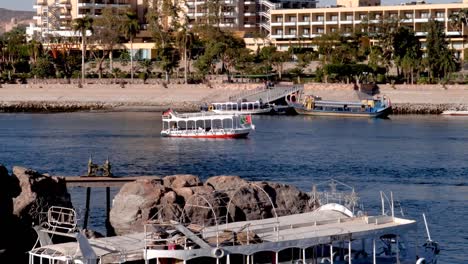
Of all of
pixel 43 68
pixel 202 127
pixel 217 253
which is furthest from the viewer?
pixel 43 68

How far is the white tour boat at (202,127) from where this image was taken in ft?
333

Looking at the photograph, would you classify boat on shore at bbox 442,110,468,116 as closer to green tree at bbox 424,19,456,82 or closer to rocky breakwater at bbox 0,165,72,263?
green tree at bbox 424,19,456,82

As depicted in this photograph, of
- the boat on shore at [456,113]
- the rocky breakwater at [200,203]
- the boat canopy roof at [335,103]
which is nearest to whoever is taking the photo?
the rocky breakwater at [200,203]

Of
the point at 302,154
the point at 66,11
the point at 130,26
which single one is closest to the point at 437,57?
the point at 130,26

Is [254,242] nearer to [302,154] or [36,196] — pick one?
[36,196]

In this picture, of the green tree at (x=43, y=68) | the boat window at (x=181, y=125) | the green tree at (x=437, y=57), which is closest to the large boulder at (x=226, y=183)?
the boat window at (x=181, y=125)

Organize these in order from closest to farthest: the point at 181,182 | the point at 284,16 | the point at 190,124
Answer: the point at 181,182, the point at 190,124, the point at 284,16

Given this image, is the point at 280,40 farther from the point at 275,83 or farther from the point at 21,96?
the point at 21,96

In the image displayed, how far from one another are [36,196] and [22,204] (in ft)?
2.74

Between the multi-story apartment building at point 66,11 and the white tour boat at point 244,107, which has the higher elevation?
the multi-story apartment building at point 66,11

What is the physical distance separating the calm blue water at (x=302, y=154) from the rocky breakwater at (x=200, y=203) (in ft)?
18.7

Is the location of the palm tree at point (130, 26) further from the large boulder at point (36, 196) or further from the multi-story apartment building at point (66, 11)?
the large boulder at point (36, 196)

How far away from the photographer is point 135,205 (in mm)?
40656

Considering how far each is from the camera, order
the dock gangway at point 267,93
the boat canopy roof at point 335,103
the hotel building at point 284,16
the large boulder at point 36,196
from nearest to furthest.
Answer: the large boulder at point 36,196 < the boat canopy roof at point 335,103 < the dock gangway at point 267,93 < the hotel building at point 284,16
